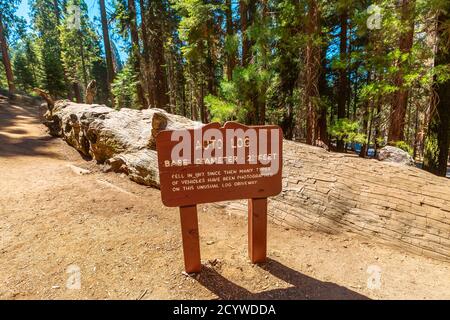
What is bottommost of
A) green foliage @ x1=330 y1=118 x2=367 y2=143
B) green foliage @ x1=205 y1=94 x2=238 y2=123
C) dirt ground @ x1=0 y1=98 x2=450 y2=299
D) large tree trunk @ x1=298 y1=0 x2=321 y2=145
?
dirt ground @ x1=0 y1=98 x2=450 y2=299

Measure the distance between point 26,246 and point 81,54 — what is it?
27.7 m

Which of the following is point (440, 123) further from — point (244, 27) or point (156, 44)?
point (156, 44)

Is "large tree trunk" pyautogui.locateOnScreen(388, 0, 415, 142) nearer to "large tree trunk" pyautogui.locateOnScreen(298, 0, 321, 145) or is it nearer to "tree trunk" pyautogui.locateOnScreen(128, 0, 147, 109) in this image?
"large tree trunk" pyautogui.locateOnScreen(298, 0, 321, 145)

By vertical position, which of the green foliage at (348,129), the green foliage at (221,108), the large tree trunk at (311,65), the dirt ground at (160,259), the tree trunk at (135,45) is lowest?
the dirt ground at (160,259)

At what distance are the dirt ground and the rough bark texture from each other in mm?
267

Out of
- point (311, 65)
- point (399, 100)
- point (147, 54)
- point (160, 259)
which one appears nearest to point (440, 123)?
point (399, 100)

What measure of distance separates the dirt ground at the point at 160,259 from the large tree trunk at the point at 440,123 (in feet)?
12.2

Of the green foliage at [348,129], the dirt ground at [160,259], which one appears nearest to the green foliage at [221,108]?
the green foliage at [348,129]

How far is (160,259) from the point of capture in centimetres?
352

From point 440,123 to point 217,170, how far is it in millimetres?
6073

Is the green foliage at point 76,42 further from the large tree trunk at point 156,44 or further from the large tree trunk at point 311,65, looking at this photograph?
the large tree trunk at point 311,65

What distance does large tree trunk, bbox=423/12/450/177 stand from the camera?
569cm

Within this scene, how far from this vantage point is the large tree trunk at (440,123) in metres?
5.69

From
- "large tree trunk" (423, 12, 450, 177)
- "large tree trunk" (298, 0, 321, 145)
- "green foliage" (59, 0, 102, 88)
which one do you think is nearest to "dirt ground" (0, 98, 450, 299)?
"large tree trunk" (423, 12, 450, 177)
